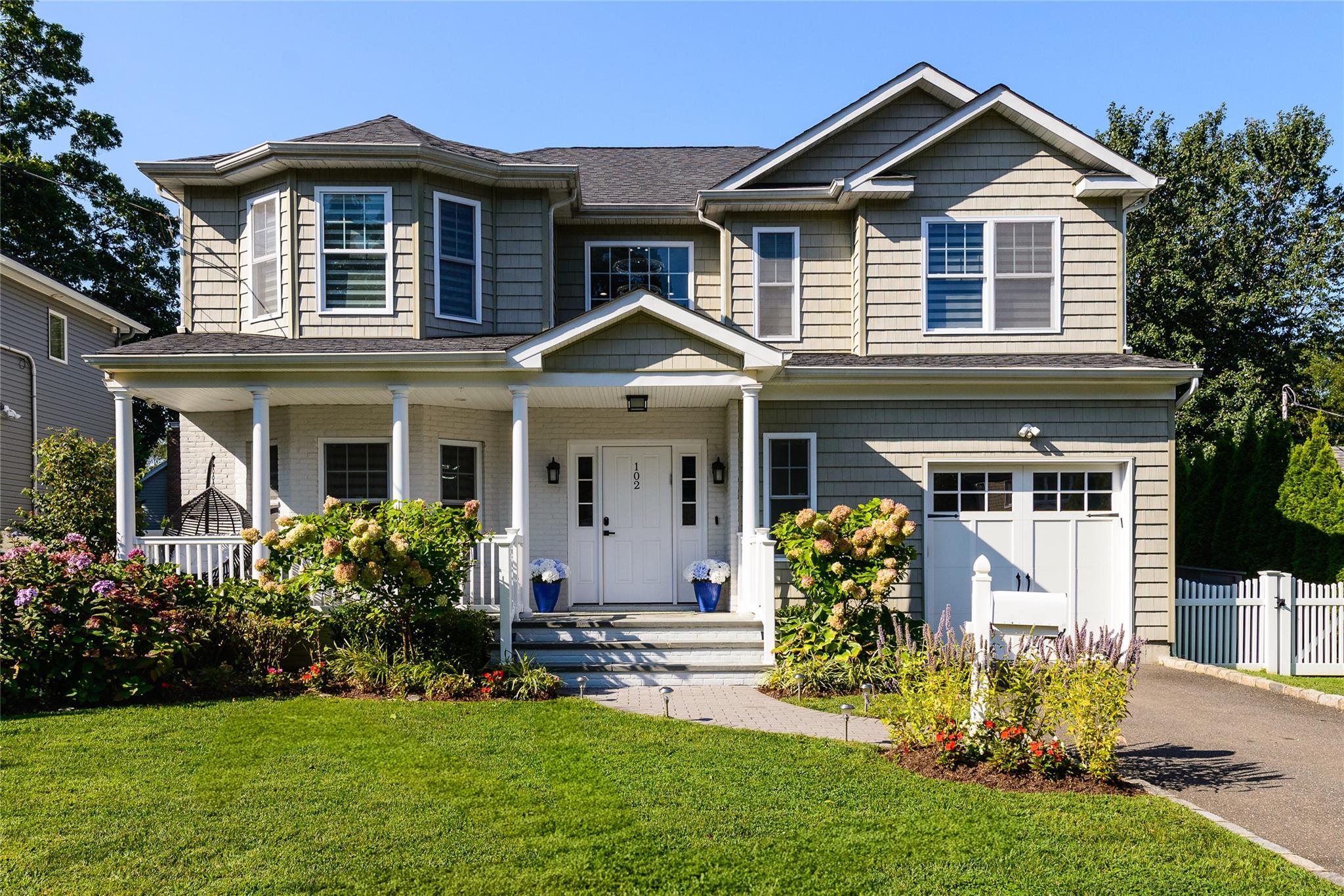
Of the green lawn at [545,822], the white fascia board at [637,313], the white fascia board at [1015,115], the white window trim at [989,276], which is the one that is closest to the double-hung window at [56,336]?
the white fascia board at [637,313]

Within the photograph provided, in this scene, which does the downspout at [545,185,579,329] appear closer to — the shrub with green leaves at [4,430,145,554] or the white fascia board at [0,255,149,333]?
the shrub with green leaves at [4,430,145,554]

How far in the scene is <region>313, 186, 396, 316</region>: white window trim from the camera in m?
10.5

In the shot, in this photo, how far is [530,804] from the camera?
5.09m

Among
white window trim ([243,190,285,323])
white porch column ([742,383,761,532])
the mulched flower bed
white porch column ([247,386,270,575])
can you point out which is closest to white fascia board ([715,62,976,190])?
white porch column ([742,383,761,532])

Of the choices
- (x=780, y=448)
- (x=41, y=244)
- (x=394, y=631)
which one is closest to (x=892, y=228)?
(x=780, y=448)

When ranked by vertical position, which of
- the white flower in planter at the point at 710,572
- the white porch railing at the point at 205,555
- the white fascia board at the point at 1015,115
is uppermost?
the white fascia board at the point at 1015,115

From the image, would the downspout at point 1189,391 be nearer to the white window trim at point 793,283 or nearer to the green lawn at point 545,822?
the white window trim at point 793,283

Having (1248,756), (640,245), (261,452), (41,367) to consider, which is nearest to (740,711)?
(1248,756)

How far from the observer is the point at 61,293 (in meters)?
16.1

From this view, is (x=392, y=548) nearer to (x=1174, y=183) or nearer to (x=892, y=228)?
(x=892, y=228)

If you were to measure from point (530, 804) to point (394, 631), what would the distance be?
4.15 m

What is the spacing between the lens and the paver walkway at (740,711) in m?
7.05

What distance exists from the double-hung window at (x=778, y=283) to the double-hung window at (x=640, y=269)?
1007mm

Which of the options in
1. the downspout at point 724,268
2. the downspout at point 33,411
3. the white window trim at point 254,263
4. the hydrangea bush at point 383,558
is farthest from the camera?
the downspout at point 33,411
